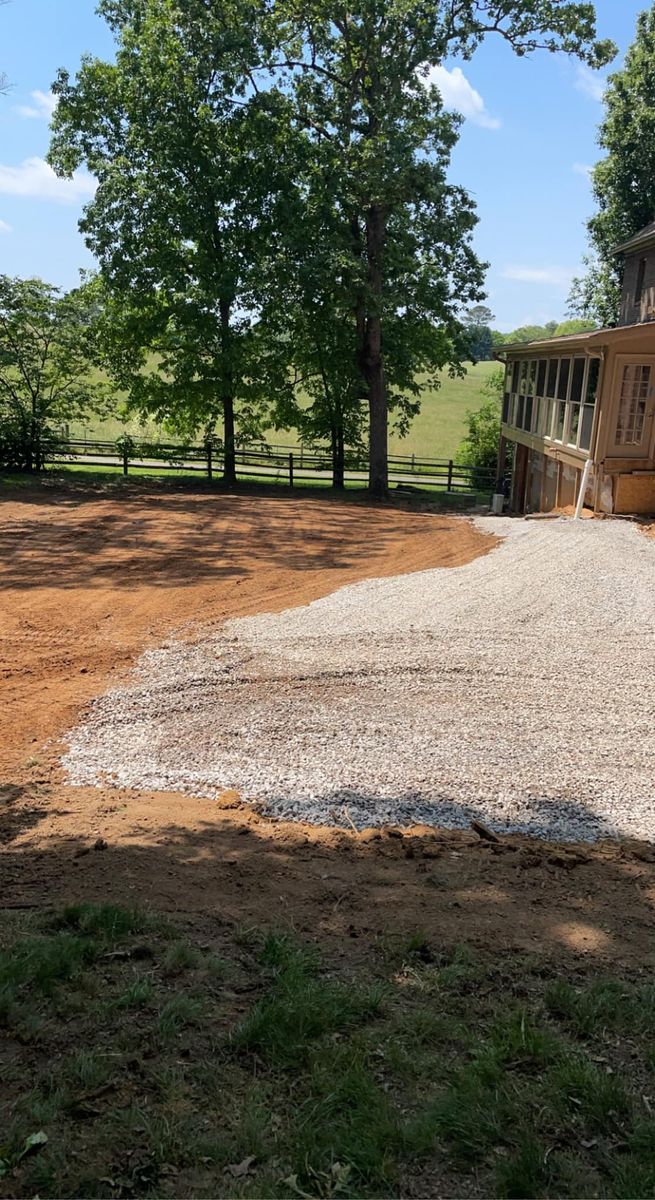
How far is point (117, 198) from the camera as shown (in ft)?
83.8

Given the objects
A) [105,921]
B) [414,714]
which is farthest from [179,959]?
[414,714]

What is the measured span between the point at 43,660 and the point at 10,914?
5.28m

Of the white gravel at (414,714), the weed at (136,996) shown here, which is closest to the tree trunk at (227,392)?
the white gravel at (414,714)

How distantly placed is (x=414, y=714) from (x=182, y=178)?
2334 centimetres

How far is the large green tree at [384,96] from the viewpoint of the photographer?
A: 23109 mm

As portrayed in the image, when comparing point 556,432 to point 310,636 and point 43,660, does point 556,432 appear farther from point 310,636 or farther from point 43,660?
point 43,660

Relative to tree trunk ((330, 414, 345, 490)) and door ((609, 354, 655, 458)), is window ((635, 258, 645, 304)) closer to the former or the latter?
tree trunk ((330, 414, 345, 490))

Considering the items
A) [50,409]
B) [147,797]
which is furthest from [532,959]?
[50,409]

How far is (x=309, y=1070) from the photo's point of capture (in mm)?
2920

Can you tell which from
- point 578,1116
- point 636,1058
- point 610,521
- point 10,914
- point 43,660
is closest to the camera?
point 578,1116

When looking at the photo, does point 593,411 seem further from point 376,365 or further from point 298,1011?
point 298,1011

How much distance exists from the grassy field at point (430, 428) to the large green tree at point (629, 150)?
8072 millimetres

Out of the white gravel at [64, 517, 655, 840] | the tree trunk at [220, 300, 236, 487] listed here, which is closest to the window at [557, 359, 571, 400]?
the tree trunk at [220, 300, 236, 487]

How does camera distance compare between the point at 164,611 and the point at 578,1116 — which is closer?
the point at 578,1116
